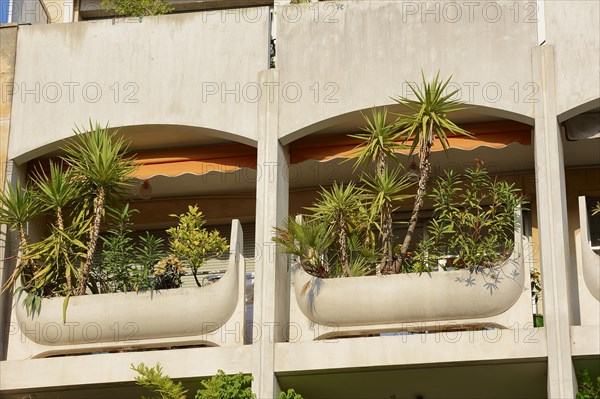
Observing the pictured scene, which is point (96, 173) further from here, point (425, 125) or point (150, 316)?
point (425, 125)

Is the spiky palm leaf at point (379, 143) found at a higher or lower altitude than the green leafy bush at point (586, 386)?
higher

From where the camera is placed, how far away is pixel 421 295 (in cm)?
1805

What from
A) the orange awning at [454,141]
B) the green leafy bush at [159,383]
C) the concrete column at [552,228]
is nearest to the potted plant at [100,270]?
the green leafy bush at [159,383]

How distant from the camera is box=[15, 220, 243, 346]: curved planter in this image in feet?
61.1

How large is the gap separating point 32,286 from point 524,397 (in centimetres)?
643

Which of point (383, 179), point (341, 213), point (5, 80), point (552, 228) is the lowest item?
point (552, 228)

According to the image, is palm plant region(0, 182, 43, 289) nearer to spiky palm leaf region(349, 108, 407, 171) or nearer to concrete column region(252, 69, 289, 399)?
concrete column region(252, 69, 289, 399)

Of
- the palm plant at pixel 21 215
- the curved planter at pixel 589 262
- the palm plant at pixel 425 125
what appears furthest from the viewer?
the palm plant at pixel 21 215

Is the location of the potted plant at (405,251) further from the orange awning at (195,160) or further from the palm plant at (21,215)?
the palm plant at (21,215)

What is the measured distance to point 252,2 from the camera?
24391 millimetres

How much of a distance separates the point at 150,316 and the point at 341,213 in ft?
8.84

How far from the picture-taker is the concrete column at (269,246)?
59.7 feet

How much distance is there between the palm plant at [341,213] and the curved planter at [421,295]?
397 mm

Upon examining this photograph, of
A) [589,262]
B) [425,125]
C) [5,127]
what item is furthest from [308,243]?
[5,127]
